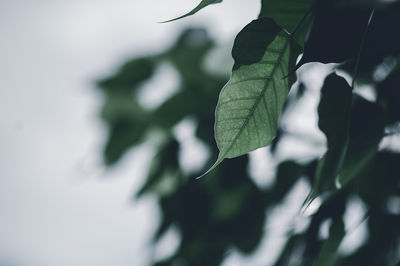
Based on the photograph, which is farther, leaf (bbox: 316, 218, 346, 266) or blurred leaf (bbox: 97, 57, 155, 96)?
blurred leaf (bbox: 97, 57, 155, 96)

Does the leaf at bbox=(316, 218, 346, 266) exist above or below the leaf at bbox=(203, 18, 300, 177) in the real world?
below

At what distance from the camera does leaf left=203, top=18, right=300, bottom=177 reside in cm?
34

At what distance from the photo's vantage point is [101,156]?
3.54 feet

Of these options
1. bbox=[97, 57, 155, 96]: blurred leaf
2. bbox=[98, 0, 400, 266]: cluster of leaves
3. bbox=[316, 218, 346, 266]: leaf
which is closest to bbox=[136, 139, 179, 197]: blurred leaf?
bbox=[98, 0, 400, 266]: cluster of leaves

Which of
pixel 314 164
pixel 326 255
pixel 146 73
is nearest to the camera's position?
pixel 326 255

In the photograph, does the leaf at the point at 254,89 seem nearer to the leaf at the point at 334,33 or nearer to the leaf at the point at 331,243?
the leaf at the point at 334,33

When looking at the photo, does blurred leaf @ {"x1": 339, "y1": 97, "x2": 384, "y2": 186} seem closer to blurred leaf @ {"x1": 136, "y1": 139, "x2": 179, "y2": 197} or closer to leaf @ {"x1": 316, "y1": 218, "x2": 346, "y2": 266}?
leaf @ {"x1": 316, "y1": 218, "x2": 346, "y2": 266}

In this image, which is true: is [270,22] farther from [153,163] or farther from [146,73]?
[146,73]

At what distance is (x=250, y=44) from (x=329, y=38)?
0.07 metres

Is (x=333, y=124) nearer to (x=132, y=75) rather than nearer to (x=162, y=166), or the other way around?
(x=162, y=166)

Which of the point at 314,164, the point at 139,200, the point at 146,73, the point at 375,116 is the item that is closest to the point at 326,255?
the point at 375,116

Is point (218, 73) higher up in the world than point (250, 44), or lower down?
lower down

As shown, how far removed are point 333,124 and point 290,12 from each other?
12cm

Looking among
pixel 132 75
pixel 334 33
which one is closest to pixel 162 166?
pixel 132 75
